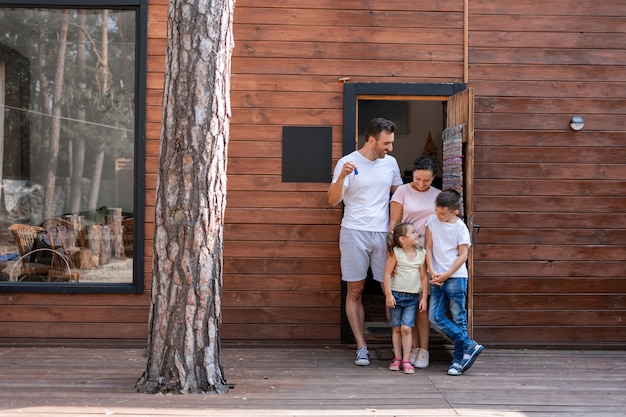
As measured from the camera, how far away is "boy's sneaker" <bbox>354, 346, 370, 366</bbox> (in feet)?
18.4

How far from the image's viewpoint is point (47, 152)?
635 centimetres

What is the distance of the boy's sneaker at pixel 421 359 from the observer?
5.58 m

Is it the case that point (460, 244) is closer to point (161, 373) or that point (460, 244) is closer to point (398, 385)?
point (398, 385)

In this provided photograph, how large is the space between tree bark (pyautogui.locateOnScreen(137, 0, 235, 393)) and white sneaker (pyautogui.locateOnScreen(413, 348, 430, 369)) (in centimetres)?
149

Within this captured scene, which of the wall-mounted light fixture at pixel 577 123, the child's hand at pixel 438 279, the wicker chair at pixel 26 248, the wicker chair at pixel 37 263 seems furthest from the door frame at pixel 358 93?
the wicker chair at pixel 26 248

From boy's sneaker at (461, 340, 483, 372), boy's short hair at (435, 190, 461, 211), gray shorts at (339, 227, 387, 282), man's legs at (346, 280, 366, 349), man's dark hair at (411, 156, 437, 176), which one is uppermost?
man's dark hair at (411, 156, 437, 176)

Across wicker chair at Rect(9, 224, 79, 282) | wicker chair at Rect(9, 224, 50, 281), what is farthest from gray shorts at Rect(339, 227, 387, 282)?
wicker chair at Rect(9, 224, 50, 281)

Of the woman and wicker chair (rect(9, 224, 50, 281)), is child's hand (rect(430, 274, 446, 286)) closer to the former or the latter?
the woman

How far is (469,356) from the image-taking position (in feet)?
17.7

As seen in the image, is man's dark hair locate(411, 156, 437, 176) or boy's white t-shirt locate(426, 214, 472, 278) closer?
boy's white t-shirt locate(426, 214, 472, 278)

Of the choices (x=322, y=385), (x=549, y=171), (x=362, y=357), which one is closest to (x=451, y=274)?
(x=362, y=357)

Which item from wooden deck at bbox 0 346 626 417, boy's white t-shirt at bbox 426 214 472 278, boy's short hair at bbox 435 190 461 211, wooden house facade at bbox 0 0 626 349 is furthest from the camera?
wooden house facade at bbox 0 0 626 349

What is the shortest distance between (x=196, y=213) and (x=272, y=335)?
1.87 meters

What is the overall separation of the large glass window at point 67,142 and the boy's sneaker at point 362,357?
6.51 ft
